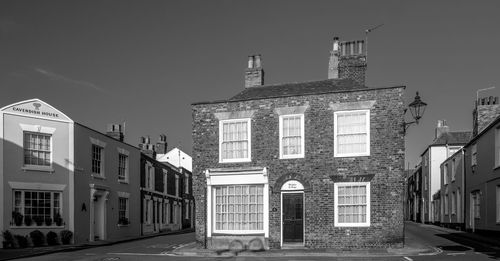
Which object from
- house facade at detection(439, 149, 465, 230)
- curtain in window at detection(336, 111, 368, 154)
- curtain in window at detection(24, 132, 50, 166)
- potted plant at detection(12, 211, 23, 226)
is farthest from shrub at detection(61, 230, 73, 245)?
house facade at detection(439, 149, 465, 230)

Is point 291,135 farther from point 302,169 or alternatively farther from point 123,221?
point 123,221

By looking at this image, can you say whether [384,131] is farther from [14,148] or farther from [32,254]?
[14,148]

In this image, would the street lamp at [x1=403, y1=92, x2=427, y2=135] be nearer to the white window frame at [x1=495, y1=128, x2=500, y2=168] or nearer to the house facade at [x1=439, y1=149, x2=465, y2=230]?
the white window frame at [x1=495, y1=128, x2=500, y2=168]

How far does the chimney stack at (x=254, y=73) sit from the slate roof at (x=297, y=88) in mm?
473

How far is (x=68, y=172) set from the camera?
1025 inches

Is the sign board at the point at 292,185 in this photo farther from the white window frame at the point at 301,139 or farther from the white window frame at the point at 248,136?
the white window frame at the point at 248,136

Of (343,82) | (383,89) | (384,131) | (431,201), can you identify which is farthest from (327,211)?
(431,201)

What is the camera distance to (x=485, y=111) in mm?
32000

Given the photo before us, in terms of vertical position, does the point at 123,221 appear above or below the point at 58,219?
below

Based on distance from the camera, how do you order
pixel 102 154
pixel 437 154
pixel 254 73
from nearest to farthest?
pixel 254 73, pixel 102 154, pixel 437 154

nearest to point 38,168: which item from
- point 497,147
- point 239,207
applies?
point 239,207

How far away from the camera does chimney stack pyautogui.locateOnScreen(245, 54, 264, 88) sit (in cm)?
2606

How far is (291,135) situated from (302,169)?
1596mm

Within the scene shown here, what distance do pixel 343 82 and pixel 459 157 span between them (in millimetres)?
16596
